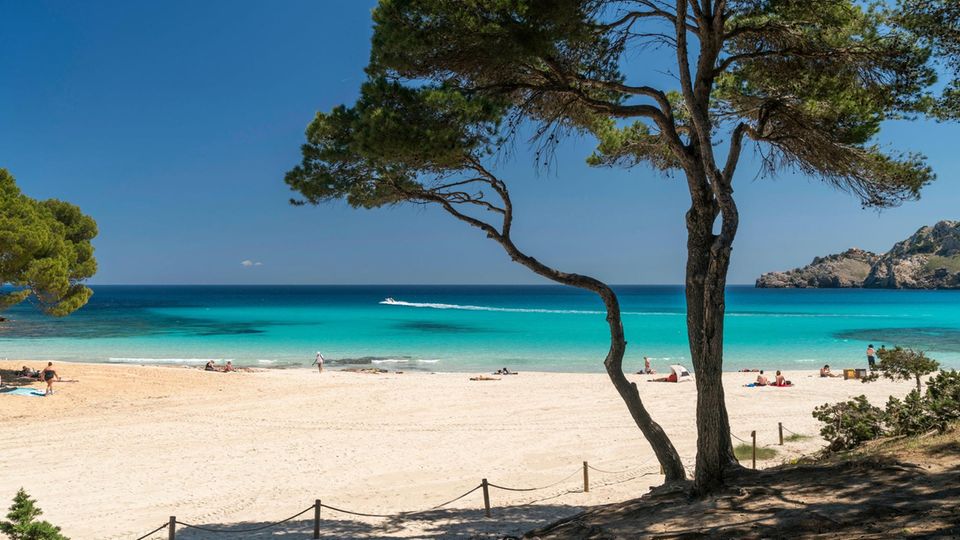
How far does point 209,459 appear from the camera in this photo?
13.1m

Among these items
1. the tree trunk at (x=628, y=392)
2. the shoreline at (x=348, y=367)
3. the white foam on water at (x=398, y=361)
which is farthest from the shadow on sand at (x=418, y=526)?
the white foam on water at (x=398, y=361)

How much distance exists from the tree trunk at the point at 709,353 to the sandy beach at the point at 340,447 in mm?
3156

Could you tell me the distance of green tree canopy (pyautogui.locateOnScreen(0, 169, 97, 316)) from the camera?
1889 centimetres

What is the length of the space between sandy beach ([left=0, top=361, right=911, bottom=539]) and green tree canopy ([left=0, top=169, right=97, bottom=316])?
3.35 metres

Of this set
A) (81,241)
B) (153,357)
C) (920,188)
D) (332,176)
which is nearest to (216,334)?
(153,357)

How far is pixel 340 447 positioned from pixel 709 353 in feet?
34.0

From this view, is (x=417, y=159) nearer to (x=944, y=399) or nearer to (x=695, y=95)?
(x=695, y=95)

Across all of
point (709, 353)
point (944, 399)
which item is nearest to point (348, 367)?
point (944, 399)

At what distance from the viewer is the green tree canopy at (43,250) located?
18.9 meters

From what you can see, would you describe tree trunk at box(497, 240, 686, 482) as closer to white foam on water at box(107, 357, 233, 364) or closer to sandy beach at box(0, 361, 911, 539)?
sandy beach at box(0, 361, 911, 539)

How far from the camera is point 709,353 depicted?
6.31 meters

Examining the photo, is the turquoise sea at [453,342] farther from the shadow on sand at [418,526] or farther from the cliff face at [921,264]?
the cliff face at [921,264]

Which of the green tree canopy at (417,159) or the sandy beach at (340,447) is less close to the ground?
the green tree canopy at (417,159)

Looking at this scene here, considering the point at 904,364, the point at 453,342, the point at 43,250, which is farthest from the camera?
the point at 453,342
